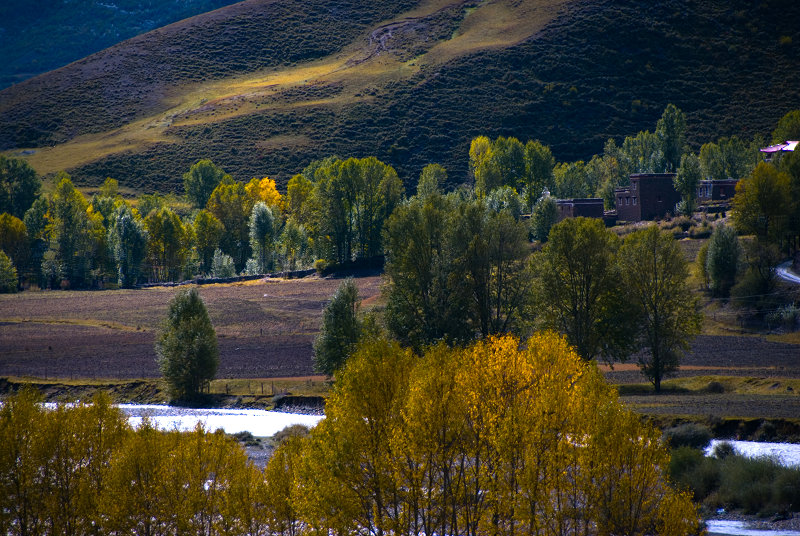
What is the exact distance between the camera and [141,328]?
275ft

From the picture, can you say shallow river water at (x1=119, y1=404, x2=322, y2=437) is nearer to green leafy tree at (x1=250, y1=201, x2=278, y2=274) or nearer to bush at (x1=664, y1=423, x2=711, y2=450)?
bush at (x1=664, y1=423, x2=711, y2=450)

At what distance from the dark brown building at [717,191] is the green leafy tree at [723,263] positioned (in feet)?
129

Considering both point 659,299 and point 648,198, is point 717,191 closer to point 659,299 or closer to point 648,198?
point 648,198

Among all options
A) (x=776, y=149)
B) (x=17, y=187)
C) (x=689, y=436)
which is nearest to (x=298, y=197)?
(x=17, y=187)

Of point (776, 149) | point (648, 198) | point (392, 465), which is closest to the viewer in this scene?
point (392, 465)

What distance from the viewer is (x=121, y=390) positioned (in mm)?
65562

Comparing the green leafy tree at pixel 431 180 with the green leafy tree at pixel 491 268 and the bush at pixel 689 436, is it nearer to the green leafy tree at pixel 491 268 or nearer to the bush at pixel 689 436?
the green leafy tree at pixel 491 268

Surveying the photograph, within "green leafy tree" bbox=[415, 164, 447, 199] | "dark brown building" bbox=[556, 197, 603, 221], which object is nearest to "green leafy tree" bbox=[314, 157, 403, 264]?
"green leafy tree" bbox=[415, 164, 447, 199]

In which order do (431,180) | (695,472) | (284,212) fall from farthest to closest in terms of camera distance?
(284,212)
(431,180)
(695,472)

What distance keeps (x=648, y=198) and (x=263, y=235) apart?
173 ft

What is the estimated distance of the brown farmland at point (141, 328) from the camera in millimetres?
70562

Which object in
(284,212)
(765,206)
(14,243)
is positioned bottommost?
(765,206)

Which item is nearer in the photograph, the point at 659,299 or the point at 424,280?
the point at 659,299

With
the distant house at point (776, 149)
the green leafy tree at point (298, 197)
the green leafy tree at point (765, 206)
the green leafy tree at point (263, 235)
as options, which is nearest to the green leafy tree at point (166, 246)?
the green leafy tree at point (263, 235)
